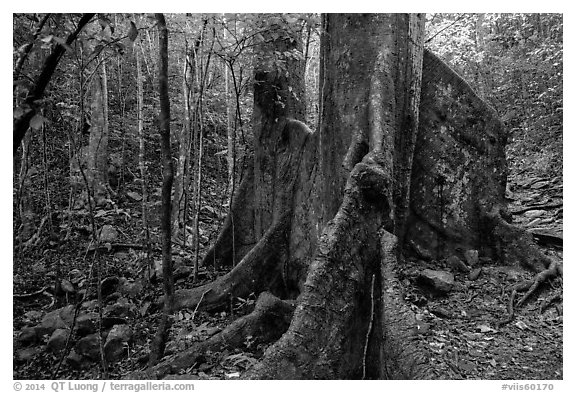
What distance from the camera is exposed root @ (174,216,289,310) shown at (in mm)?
5602

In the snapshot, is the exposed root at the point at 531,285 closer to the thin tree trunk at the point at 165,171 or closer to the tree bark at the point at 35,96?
the thin tree trunk at the point at 165,171

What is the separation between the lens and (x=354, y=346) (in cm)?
356

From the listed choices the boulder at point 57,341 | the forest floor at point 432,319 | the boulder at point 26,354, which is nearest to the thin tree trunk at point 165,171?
the forest floor at point 432,319

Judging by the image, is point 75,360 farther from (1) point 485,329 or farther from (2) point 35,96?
(1) point 485,329

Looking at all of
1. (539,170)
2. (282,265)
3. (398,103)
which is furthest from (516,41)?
(282,265)

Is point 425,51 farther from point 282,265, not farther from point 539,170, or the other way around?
point 539,170

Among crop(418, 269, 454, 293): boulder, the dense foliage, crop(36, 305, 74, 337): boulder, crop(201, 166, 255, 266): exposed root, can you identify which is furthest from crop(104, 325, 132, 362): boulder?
the dense foliage

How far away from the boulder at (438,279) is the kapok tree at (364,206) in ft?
1.48

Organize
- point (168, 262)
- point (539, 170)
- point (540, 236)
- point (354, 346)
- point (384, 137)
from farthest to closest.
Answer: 1. point (539, 170)
2. point (540, 236)
3. point (384, 137)
4. point (168, 262)
5. point (354, 346)

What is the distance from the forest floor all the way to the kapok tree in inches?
12.9

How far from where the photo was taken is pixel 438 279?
4348 mm

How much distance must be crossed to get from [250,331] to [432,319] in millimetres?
1891

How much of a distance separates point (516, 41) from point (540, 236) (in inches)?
208

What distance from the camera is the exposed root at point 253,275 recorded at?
5.60m
